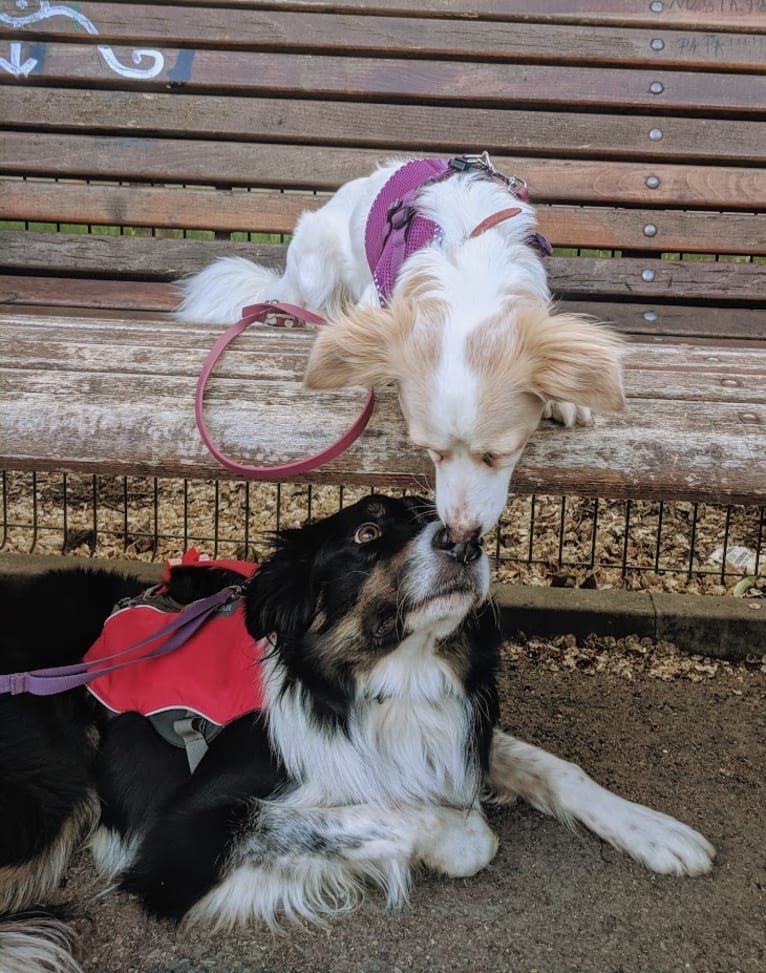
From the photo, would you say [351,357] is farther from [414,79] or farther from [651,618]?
[414,79]

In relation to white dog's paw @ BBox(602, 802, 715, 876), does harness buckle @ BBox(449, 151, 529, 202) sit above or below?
above

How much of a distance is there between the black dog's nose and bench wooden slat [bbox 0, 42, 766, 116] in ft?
7.96

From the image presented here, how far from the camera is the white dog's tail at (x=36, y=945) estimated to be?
1.84m

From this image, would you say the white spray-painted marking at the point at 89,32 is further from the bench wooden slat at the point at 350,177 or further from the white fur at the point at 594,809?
the white fur at the point at 594,809

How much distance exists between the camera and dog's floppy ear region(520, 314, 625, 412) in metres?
1.66

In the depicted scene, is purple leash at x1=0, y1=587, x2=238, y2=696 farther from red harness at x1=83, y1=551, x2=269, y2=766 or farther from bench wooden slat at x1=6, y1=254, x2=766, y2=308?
bench wooden slat at x1=6, y1=254, x2=766, y2=308

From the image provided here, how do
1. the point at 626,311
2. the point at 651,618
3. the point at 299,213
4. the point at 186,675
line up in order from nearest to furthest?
1. the point at 186,675
2. the point at 651,618
3. the point at 626,311
4. the point at 299,213

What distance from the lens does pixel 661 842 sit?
7.04ft

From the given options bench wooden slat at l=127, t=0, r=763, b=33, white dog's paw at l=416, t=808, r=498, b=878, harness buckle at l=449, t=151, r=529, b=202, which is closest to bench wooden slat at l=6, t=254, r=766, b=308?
bench wooden slat at l=127, t=0, r=763, b=33

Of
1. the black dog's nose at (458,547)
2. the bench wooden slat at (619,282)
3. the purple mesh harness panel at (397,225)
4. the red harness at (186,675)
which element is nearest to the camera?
the black dog's nose at (458,547)

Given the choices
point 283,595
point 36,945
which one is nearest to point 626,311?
point 283,595

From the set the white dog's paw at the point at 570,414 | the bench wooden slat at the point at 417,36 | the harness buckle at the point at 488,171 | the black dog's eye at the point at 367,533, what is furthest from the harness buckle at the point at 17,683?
the bench wooden slat at the point at 417,36

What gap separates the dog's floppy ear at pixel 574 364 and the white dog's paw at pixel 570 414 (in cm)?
9

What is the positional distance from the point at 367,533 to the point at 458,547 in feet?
0.82
